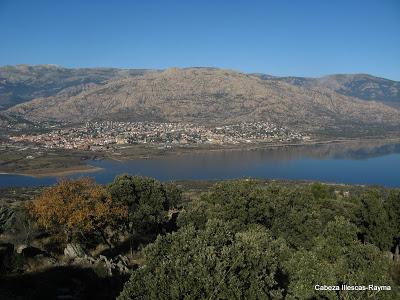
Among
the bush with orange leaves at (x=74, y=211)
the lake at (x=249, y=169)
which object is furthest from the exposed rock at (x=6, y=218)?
the lake at (x=249, y=169)

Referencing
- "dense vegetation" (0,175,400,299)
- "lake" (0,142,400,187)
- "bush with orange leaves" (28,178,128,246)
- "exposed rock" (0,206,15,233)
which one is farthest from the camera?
"lake" (0,142,400,187)

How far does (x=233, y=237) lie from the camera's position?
885 inches

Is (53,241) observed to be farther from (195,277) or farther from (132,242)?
(195,277)

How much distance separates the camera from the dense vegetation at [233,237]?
50.2ft

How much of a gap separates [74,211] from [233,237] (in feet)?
39.8

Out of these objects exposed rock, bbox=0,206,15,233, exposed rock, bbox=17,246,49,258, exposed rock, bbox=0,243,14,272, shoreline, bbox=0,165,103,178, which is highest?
exposed rock, bbox=0,243,14,272

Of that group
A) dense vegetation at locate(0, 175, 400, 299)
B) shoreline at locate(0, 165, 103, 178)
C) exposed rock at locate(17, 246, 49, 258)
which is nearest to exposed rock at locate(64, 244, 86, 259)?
exposed rock at locate(17, 246, 49, 258)

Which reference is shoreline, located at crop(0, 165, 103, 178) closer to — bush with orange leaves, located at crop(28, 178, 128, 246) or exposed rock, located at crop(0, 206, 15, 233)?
exposed rock, located at crop(0, 206, 15, 233)

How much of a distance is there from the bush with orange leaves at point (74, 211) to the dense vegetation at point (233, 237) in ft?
0.25

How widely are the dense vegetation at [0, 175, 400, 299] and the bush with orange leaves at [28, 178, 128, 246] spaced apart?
76 mm

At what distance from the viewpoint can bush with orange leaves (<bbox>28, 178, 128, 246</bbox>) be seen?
2809 cm

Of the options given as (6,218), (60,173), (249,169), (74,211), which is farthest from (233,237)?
(249,169)

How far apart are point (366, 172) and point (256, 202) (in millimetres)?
143542

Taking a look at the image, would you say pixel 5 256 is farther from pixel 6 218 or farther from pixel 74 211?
pixel 6 218
